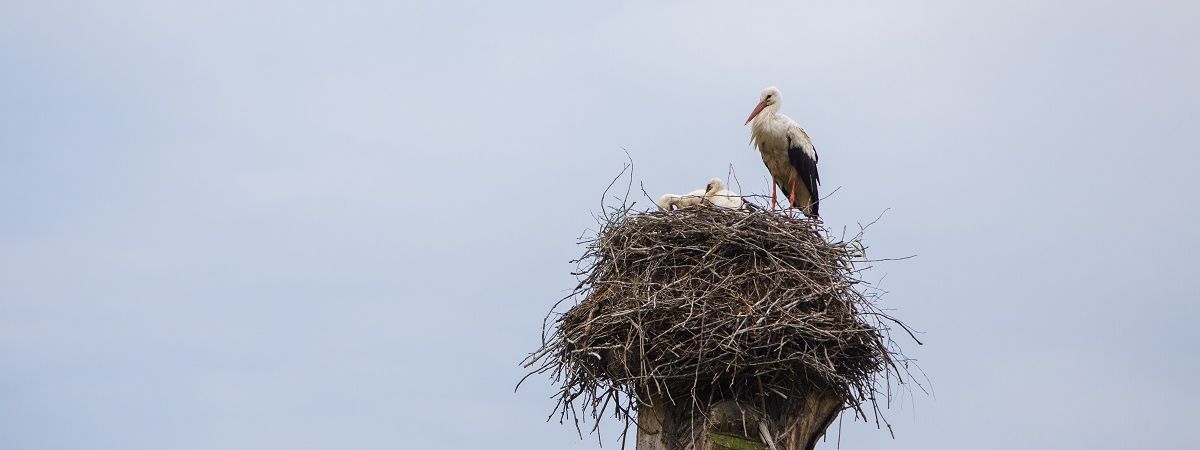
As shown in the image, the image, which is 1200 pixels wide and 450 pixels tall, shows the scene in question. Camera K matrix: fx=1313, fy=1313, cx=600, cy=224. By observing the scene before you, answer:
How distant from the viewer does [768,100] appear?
11773 mm

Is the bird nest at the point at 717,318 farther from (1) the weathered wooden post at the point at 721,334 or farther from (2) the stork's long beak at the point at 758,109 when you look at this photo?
(2) the stork's long beak at the point at 758,109

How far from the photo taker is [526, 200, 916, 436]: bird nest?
23.2ft

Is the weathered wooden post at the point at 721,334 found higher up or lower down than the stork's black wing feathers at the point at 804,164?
lower down

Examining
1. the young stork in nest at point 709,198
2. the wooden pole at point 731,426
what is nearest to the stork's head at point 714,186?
the young stork in nest at point 709,198

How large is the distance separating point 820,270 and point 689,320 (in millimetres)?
1297

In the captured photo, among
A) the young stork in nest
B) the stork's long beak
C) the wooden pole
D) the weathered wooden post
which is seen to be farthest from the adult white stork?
the wooden pole

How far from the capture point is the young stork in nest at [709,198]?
31.9 ft

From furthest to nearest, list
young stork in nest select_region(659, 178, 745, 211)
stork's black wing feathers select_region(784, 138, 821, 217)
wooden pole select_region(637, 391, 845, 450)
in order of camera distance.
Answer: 1. stork's black wing feathers select_region(784, 138, 821, 217)
2. young stork in nest select_region(659, 178, 745, 211)
3. wooden pole select_region(637, 391, 845, 450)

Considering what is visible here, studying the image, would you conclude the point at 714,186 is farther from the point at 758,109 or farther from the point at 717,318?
the point at 717,318

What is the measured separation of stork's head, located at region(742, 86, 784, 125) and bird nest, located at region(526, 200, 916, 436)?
10.2 ft

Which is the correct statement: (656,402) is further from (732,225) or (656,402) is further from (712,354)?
(732,225)

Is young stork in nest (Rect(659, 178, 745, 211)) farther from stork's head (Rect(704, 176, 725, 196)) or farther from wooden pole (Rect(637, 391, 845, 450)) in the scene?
wooden pole (Rect(637, 391, 845, 450))

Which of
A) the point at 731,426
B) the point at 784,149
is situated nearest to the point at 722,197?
Answer: the point at 784,149

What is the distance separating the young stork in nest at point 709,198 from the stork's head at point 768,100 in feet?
3.69
